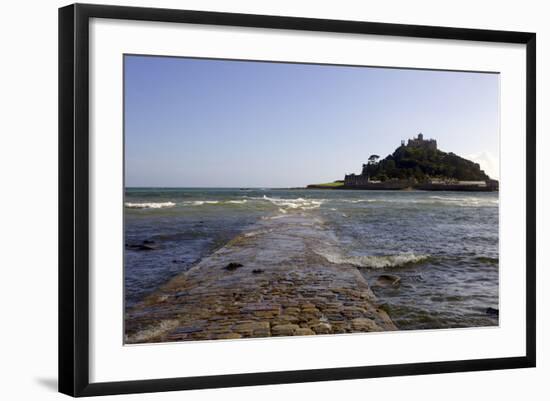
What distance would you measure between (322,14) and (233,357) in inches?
83.6

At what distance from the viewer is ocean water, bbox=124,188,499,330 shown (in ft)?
10.6

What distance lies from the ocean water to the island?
50 mm

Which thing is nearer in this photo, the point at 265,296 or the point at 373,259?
the point at 265,296

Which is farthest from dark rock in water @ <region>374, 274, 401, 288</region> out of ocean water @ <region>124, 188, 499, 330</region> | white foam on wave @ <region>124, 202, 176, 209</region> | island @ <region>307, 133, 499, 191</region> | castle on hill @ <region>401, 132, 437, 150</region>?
white foam on wave @ <region>124, 202, 176, 209</region>

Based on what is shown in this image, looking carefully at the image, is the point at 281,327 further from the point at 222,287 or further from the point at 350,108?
the point at 350,108

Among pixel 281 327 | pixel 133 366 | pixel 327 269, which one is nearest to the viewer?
pixel 133 366

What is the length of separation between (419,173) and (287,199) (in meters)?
0.91

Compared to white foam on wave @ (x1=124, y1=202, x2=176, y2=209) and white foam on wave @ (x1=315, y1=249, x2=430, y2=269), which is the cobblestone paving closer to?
white foam on wave @ (x1=315, y1=249, x2=430, y2=269)

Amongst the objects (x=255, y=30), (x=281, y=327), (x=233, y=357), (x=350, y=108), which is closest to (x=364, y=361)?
(x=281, y=327)

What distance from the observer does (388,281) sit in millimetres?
3307

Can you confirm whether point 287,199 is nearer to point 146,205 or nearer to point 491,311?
point 146,205

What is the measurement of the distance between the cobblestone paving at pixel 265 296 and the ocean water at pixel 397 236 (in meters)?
0.08

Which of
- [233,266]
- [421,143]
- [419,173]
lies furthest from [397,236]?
[233,266]

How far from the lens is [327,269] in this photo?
330 cm
